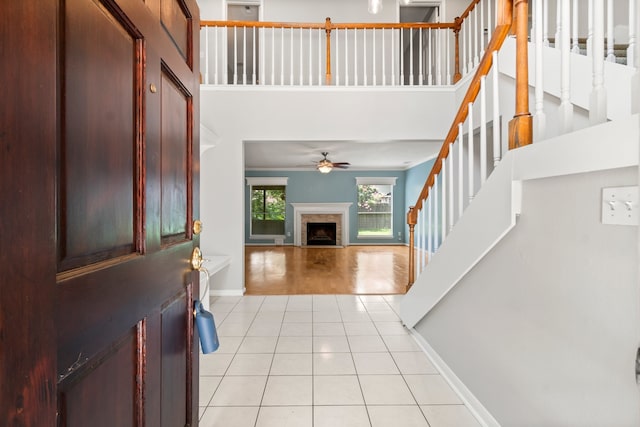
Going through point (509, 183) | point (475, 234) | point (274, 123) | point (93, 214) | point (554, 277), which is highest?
point (274, 123)

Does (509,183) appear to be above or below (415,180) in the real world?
below

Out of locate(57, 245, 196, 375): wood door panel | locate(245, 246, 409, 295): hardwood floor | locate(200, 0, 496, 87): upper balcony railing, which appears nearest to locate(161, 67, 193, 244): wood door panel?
locate(57, 245, 196, 375): wood door panel

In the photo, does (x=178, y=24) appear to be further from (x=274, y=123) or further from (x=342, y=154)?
(x=342, y=154)

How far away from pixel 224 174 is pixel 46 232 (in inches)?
145

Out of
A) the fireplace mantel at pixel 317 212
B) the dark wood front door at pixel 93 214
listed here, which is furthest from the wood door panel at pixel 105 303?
the fireplace mantel at pixel 317 212

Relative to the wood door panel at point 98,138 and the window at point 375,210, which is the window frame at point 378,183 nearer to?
the window at point 375,210

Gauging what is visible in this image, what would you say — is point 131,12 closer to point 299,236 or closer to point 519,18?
point 519,18

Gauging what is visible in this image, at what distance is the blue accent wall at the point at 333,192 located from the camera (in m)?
9.15

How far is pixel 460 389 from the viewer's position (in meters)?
1.84

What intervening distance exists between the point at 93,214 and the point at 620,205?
1377 mm

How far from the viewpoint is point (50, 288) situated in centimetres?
46

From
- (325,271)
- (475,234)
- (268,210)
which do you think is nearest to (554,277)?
(475,234)

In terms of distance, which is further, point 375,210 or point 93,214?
point 375,210

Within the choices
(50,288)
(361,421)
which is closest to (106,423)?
(50,288)
